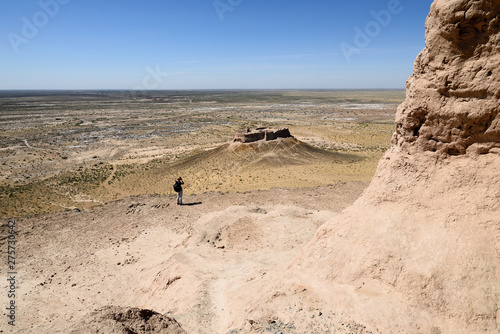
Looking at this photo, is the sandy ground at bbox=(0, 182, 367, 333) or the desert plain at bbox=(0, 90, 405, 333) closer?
the desert plain at bbox=(0, 90, 405, 333)

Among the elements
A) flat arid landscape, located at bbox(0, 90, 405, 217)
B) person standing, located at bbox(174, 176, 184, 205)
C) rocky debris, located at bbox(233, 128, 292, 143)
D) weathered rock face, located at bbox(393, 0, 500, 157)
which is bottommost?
flat arid landscape, located at bbox(0, 90, 405, 217)

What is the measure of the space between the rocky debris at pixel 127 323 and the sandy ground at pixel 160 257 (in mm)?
260

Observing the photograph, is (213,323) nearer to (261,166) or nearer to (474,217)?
(474,217)

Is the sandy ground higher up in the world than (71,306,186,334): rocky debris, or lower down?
lower down

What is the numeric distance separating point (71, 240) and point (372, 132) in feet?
157

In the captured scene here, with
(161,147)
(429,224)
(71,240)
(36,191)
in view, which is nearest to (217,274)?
(429,224)

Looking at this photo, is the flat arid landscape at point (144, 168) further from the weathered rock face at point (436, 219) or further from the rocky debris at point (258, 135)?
the weathered rock face at point (436, 219)

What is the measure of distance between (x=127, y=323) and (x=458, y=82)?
7.70 metres

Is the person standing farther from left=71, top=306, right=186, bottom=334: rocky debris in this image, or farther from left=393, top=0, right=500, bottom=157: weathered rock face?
left=393, top=0, right=500, bottom=157: weathered rock face

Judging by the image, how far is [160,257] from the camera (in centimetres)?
1102

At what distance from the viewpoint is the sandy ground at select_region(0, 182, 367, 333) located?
24.5 ft

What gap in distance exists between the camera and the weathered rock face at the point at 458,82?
5.19m

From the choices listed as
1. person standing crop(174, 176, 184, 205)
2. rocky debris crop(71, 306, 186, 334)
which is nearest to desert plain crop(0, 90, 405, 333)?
rocky debris crop(71, 306, 186, 334)

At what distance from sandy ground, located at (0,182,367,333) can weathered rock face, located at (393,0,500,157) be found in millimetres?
4269
